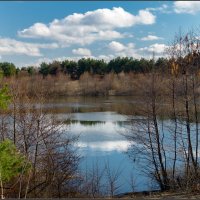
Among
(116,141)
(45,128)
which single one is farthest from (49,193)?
(116,141)

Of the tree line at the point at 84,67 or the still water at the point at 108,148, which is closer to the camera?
the still water at the point at 108,148

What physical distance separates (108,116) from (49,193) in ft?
57.2

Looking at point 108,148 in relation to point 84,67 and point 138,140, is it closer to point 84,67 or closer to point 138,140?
point 138,140

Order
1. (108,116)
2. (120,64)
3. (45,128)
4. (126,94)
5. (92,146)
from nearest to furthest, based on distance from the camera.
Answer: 1. (45,128)
2. (92,146)
3. (108,116)
4. (126,94)
5. (120,64)

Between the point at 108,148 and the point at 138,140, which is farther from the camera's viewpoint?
the point at 108,148

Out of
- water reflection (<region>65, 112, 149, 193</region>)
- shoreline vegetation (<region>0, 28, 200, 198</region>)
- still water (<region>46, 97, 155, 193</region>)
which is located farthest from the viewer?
water reflection (<region>65, 112, 149, 193</region>)

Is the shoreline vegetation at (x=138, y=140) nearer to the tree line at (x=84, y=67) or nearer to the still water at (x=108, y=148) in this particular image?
the still water at (x=108, y=148)

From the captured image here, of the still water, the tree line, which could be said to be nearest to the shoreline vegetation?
the still water

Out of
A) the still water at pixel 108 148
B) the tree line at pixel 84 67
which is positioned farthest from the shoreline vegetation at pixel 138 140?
the tree line at pixel 84 67

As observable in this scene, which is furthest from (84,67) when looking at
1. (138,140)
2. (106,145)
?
(138,140)

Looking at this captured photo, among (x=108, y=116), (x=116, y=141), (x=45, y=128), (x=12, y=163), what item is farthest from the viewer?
(x=108, y=116)

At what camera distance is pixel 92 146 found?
722 inches

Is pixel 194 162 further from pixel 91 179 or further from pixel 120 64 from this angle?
pixel 120 64

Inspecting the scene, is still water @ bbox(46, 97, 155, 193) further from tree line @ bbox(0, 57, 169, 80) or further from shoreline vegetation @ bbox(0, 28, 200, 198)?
tree line @ bbox(0, 57, 169, 80)
